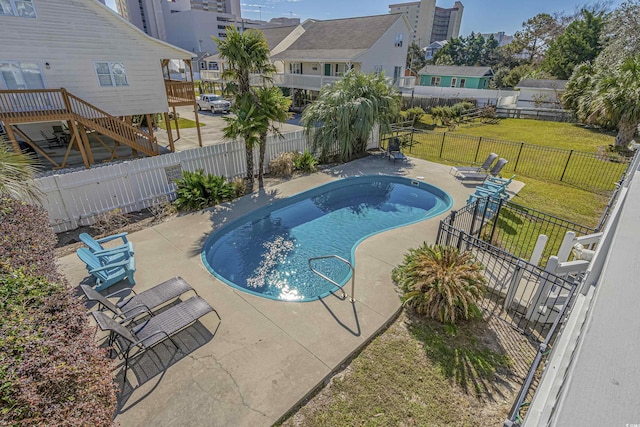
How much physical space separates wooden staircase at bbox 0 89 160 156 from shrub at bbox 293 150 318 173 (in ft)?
24.4

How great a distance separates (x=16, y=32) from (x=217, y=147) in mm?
9314

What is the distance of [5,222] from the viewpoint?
5.03 m

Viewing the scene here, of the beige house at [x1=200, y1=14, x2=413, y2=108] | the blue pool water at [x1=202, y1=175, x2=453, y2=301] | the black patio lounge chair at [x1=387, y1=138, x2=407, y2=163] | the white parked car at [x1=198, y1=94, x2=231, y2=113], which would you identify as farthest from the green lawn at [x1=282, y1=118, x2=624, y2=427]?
the white parked car at [x1=198, y1=94, x2=231, y2=113]

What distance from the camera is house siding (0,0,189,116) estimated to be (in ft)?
39.4

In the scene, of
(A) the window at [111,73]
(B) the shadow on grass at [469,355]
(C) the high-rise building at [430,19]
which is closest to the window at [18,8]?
(A) the window at [111,73]

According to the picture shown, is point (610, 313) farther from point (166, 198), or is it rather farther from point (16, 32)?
point (16, 32)

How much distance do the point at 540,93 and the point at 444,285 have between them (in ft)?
116

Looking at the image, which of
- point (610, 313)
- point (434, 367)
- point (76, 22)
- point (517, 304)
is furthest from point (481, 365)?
point (76, 22)

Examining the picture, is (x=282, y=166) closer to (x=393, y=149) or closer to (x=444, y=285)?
(x=393, y=149)

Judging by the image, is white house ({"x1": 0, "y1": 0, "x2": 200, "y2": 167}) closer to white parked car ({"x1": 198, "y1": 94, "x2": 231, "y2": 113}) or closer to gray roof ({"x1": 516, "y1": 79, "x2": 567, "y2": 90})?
white parked car ({"x1": 198, "y1": 94, "x2": 231, "y2": 113})

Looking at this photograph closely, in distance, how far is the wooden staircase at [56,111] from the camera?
11.7 meters

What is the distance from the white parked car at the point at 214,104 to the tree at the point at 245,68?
2113 centimetres

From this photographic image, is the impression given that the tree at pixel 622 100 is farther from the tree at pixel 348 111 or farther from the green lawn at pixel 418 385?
the green lawn at pixel 418 385

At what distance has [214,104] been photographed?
3003cm
